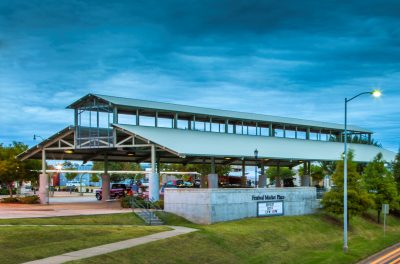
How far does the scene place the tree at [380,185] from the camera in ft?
189

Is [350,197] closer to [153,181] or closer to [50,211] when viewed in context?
[153,181]

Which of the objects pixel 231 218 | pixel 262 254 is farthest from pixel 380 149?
pixel 262 254

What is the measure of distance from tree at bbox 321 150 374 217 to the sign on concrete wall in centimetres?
573

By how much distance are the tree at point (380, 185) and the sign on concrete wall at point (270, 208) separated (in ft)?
46.4

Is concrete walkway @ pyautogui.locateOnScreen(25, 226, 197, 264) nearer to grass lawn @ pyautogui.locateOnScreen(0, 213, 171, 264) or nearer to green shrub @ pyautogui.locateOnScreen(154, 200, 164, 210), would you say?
grass lawn @ pyautogui.locateOnScreen(0, 213, 171, 264)

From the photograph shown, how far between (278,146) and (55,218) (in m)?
33.5

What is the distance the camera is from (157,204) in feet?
144

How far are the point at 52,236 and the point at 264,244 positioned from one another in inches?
582

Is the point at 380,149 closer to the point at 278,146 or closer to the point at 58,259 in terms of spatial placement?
the point at 278,146

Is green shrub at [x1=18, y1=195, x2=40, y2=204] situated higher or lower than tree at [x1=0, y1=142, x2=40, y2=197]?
lower

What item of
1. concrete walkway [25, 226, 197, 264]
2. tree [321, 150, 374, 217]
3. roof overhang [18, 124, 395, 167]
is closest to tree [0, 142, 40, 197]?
roof overhang [18, 124, 395, 167]

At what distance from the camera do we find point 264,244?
120 ft

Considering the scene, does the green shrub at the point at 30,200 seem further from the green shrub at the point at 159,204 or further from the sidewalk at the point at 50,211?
the green shrub at the point at 159,204

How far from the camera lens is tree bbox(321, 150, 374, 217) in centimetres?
5003
